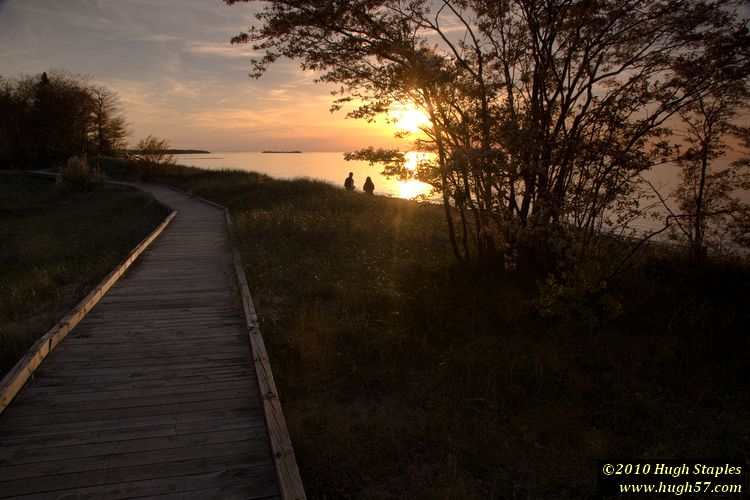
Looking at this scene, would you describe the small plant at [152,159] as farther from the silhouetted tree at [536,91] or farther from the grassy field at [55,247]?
the silhouetted tree at [536,91]

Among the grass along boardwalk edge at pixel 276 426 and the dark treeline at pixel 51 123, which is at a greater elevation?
the dark treeline at pixel 51 123

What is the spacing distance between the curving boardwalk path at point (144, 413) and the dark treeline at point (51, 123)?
55.5 meters

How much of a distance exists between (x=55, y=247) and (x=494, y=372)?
591 inches

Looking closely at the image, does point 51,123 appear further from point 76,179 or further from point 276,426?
point 276,426

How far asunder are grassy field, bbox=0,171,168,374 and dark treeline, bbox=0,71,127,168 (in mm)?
23472

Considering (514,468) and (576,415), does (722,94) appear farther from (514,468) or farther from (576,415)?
(514,468)

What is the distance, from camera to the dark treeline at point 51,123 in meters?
50.1

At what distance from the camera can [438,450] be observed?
14.1ft

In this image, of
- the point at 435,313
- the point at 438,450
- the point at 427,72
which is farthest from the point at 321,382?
the point at 427,72

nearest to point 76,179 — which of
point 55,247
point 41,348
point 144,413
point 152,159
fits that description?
point 152,159

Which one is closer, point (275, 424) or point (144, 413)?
point (275, 424)

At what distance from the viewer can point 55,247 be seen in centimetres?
1431

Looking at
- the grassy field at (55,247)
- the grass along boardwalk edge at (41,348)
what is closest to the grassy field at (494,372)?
the grass along boardwalk edge at (41,348)

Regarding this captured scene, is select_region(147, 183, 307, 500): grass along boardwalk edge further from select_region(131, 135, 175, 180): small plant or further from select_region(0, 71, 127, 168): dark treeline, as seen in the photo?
select_region(0, 71, 127, 168): dark treeline
